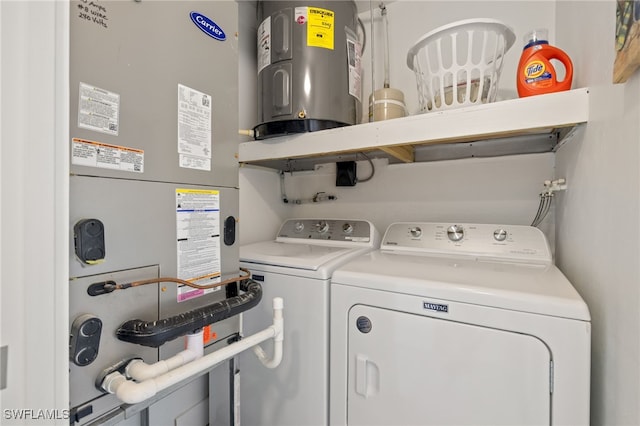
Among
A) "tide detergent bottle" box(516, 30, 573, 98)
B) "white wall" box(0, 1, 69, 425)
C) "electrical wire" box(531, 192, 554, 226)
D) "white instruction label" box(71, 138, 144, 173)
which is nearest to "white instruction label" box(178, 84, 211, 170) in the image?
"white instruction label" box(71, 138, 144, 173)

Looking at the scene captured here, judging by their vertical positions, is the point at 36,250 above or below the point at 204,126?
below

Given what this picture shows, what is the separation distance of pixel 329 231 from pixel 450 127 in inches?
33.7

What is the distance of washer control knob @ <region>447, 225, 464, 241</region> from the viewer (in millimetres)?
1348

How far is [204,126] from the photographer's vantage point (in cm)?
91

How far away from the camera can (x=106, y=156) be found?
680 millimetres

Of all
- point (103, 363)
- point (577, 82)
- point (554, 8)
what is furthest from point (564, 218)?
point (103, 363)

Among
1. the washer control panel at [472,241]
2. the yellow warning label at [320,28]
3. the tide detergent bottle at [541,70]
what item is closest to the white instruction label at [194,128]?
the yellow warning label at [320,28]

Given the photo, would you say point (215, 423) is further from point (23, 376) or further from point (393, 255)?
point (393, 255)

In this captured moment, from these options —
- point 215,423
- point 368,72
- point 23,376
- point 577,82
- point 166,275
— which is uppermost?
point 368,72

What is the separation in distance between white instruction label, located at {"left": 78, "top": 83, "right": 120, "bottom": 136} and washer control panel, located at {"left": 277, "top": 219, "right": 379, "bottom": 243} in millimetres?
1147

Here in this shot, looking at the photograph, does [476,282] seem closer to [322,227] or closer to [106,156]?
[322,227]

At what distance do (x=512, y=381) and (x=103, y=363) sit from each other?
3.44ft

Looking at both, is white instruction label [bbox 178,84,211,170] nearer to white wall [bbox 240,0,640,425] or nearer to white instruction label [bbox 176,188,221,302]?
white instruction label [bbox 176,188,221,302]

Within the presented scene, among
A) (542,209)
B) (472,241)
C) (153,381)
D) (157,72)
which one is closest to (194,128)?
(157,72)
